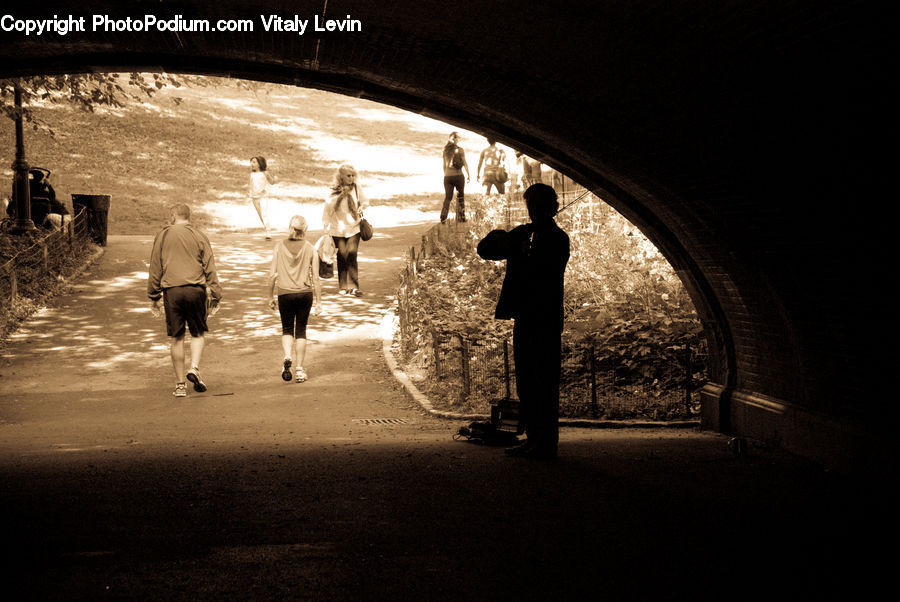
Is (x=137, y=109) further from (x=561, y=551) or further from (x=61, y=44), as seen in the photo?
(x=561, y=551)

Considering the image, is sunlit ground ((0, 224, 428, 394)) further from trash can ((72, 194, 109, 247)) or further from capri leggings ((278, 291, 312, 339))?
capri leggings ((278, 291, 312, 339))

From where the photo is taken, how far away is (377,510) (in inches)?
225

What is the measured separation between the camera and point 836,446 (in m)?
7.05

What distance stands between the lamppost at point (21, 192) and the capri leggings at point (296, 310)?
26.6 feet

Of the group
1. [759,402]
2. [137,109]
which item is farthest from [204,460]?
[137,109]

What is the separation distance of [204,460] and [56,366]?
612cm

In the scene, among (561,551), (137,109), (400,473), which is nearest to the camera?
(561,551)

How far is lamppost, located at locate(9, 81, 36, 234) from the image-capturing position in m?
17.8

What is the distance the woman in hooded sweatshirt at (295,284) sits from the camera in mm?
11969

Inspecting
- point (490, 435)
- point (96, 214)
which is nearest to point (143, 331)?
point (96, 214)

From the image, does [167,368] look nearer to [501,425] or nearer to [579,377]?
[579,377]

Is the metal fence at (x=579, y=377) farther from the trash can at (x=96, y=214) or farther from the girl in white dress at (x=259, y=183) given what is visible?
the girl in white dress at (x=259, y=183)

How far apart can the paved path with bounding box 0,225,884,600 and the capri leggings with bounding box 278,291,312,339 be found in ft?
3.47

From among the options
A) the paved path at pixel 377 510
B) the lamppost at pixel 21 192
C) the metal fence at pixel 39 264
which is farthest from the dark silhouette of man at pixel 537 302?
the lamppost at pixel 21 192
